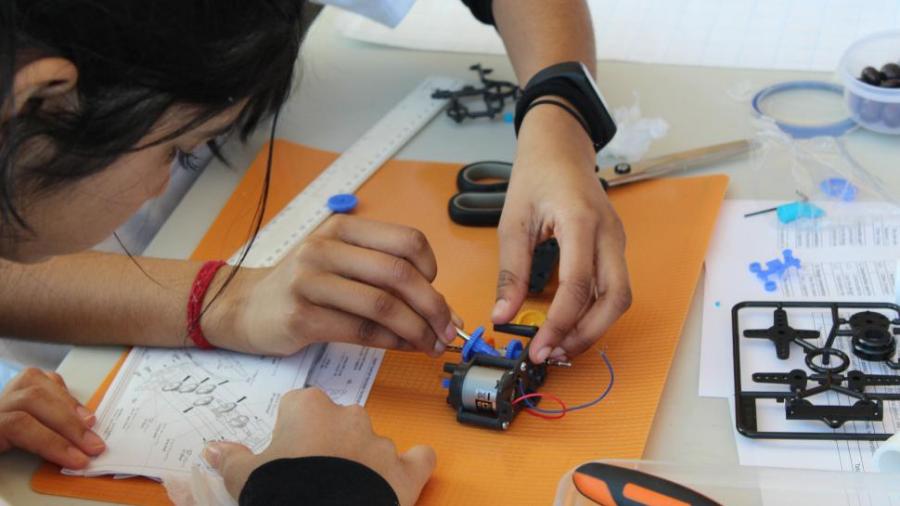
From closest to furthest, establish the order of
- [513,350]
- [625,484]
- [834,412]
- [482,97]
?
[625,484] → [834,412] → [513,350] → [482,97]

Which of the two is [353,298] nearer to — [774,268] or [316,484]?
[316,484]

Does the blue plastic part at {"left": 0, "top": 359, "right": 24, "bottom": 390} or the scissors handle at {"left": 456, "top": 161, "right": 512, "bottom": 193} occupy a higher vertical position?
the scissors handle at {"left": 456, "top": 161, "right": 512, "bottom": 193}

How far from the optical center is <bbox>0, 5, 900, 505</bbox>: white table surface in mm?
911

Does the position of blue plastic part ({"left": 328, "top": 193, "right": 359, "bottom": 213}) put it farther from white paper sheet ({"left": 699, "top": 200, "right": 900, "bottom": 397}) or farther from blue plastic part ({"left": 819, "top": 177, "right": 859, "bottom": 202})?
blue plastic part ({"left": 819, "top": 177, "right": 859, "bottom": 202})

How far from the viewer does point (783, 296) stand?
3.27 feet

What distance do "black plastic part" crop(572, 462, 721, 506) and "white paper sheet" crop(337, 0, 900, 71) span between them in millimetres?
818

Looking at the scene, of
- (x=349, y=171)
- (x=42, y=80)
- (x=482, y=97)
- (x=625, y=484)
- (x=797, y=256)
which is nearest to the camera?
(x=42, y=80)

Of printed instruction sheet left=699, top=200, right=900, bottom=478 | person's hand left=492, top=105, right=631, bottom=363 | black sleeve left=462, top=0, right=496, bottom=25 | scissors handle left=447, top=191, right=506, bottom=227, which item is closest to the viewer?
printed instruction sheet left=699, top=200, right=900, bottom=478

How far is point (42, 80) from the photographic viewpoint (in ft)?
2.01

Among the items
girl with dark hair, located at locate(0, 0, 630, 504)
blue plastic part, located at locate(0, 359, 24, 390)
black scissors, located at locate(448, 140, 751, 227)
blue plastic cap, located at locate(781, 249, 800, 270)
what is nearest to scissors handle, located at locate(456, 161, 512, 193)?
black scissors, located at locate(448, 140, 751, 227)

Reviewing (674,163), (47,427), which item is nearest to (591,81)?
(674,163)

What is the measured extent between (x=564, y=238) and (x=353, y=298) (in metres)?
0.22

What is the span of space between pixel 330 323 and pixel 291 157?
43cm

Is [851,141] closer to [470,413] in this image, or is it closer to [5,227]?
[470,413]
